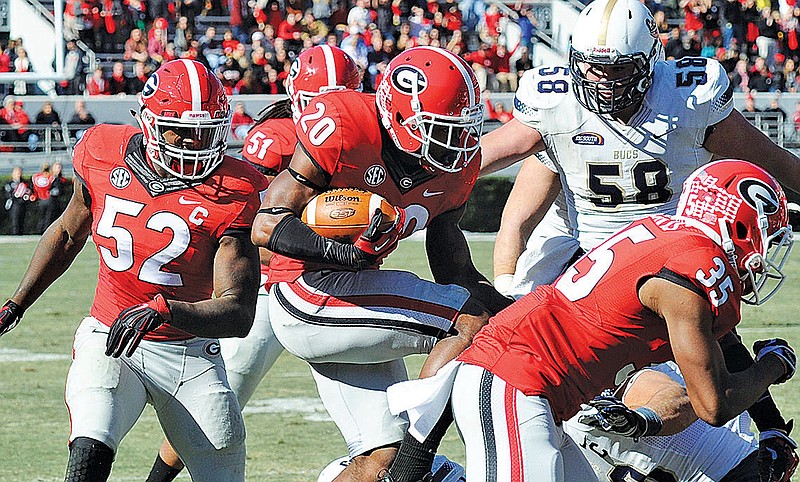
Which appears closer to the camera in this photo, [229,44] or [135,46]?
[135,46]

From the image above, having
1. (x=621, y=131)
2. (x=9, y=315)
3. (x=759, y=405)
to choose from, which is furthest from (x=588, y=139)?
(x=9, y=315)

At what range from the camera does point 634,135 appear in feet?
14.6

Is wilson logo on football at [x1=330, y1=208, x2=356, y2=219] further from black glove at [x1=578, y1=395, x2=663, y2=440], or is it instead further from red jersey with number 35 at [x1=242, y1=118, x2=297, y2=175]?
red jersey with number 35 at [x1=242, y1=118, x2=297, y2=175]

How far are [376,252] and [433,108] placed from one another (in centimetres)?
49

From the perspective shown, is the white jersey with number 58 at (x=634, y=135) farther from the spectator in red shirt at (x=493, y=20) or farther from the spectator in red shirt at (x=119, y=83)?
the spectator in red shirt at (x=493, y=20)

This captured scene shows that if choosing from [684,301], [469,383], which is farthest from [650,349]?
[469,383]

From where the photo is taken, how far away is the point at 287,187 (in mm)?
3873

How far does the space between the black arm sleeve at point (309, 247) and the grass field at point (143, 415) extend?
1.81 meters

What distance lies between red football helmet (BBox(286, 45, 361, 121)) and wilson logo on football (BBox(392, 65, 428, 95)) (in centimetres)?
135

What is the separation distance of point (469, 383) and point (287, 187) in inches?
37.1

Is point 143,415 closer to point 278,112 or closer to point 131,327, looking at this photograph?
point 278,112

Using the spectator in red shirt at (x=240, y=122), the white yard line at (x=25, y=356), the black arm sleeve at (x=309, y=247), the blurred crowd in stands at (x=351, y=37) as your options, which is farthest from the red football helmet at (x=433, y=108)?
the blurred crowd in stands at (x=351, y=37)

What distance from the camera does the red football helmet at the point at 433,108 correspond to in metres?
3.90

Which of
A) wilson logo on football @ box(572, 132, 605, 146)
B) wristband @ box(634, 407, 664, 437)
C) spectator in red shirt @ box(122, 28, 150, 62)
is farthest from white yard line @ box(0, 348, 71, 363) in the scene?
spectator in red shirt @ box(122, 28, 150, 62)
